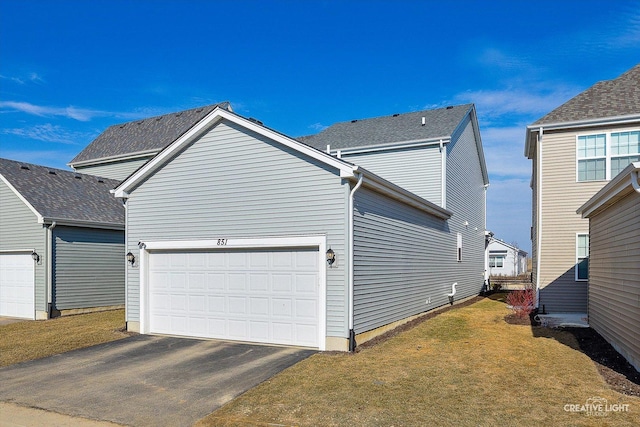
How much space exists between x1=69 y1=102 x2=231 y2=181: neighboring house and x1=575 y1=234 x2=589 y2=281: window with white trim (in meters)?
17.5

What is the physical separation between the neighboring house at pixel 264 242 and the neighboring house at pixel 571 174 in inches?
174

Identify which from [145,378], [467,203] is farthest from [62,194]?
[467,203]

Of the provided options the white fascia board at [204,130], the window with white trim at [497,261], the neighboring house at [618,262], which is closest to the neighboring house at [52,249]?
the white fascia board at [204,130]

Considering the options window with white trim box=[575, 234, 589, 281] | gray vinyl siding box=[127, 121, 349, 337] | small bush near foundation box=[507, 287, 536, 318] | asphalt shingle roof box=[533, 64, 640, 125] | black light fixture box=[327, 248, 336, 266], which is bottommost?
small bush near foundation box=[507, 287, 536, 318]

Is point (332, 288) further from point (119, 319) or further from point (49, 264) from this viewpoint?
point (49, 264)

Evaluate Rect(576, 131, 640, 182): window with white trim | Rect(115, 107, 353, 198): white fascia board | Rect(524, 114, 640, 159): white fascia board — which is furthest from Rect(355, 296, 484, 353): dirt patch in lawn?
Rect(524, 114, 640, 159): white fascia board

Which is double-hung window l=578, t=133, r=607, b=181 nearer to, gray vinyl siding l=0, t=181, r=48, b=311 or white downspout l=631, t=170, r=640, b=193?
white downspout l=631, t=170, r=640, b=193

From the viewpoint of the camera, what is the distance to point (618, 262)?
8.77 m

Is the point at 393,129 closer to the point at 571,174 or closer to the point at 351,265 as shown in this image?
the point at 571,174

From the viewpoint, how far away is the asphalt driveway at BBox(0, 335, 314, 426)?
6238 millimetres

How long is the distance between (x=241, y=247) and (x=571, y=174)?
10.8m

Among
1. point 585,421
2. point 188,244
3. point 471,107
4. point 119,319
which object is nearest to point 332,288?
point 188,244

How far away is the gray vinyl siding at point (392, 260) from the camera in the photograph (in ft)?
32.0

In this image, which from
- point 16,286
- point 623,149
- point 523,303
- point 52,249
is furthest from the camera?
point 16,286
